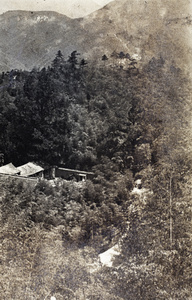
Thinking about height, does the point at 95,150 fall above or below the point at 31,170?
above

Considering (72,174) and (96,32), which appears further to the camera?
(96,32)

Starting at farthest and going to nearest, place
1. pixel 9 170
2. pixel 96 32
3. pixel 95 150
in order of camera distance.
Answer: pixel 96 32 < pixel 95 150 < pixel 9 170

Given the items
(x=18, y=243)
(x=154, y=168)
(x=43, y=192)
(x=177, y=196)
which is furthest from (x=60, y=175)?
(x=177, y=196)

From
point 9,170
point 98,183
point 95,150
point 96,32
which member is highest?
point 96,32

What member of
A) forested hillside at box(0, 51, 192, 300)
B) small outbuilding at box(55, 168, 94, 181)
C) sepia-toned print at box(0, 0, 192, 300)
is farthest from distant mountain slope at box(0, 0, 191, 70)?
small outbuilding at box(55, 168, 94, 181)

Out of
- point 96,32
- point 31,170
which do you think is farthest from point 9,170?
point 96,32

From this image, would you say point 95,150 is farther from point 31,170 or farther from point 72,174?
point 31,170

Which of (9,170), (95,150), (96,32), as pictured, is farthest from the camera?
(96,32)
